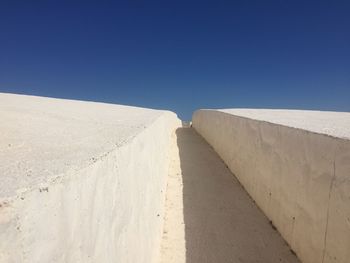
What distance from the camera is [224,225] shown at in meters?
5.15

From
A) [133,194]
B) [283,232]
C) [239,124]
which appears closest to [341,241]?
[283,232]

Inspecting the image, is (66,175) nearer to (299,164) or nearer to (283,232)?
(299,164)

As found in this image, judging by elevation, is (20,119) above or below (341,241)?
above

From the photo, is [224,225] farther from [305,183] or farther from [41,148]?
[41,148]

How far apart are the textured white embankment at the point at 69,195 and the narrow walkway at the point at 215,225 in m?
1.11

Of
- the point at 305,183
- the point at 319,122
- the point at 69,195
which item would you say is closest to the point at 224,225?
the point at 305,183

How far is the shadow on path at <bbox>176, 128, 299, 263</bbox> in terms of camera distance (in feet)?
14.1

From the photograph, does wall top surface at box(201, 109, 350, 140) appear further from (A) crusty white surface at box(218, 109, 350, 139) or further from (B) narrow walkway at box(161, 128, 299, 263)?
(B) narrow walkway at box(161, 128, 299, 263)

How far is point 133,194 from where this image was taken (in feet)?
9.59

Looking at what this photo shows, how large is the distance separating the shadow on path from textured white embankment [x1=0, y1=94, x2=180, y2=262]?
124 cm

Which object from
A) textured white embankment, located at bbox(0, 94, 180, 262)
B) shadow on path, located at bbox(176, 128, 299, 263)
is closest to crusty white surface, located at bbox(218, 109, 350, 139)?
shadow on path, located at bbox(176, 128, 299, 263)

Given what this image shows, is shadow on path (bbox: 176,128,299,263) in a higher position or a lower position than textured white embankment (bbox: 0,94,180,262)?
lower

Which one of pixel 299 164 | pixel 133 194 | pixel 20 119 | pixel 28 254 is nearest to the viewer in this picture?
pixel 28 254

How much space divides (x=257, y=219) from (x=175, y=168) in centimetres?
332
